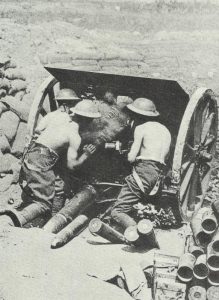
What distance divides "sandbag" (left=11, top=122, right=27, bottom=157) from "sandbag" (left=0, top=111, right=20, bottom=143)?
0.30 feet

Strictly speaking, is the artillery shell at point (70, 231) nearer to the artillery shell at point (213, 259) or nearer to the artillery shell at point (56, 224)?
the artillery shell at point (56, 224)

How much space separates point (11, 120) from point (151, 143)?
260cm

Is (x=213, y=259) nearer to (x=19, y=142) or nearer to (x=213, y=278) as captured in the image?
(x=213, y=278)

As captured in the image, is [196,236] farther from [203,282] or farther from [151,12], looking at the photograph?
[151,12]

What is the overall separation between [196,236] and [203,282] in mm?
556

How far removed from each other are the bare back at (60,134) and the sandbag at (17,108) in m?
1.54

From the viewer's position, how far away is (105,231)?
5.36 m

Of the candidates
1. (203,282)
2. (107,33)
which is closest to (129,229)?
(203,282)

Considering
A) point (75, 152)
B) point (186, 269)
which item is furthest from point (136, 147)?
point (186, 269)

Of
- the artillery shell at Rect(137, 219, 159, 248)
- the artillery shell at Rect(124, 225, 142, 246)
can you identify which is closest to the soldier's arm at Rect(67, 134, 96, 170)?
the artillery shell at Rect(124, 225, 142, 246)

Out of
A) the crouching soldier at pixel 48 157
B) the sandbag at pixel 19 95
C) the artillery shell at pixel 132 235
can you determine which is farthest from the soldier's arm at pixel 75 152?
the sandbag at pixel 19 95

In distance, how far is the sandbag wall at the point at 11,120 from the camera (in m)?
6.90

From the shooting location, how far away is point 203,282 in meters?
4.30

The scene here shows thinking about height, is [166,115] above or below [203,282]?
above
